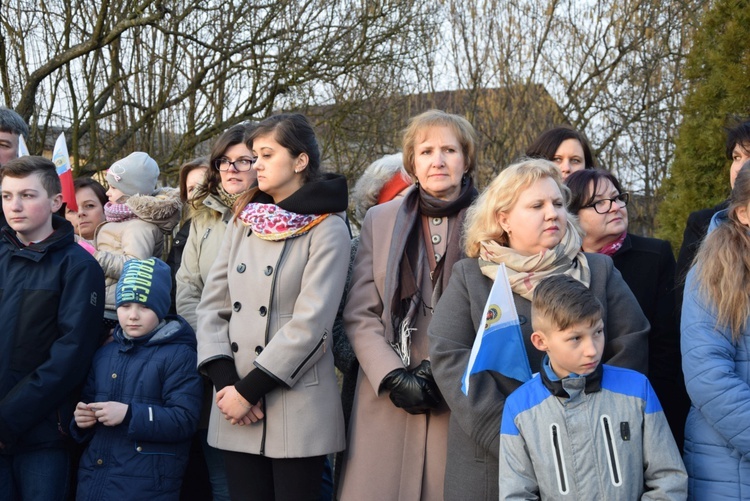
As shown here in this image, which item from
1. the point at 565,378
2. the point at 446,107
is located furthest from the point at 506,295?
the point at 446,107

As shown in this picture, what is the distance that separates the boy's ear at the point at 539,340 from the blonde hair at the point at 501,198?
1.72 feet

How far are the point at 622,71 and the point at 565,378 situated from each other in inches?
370

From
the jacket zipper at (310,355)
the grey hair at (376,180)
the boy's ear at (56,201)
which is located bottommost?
the jacket zipper at (310,355)

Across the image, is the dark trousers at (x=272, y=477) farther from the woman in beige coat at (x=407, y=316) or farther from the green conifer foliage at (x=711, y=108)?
the green conifer foliage at (x=711, y=108)

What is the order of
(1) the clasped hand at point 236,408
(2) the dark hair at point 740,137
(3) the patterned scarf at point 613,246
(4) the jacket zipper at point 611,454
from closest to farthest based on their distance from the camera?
(4) the jacket zipper at point 611,454 → (1) the clasped hand at point 236,408 → (3) the patterned scarf at point 613,246 → (2) the dark hair at point 740,137

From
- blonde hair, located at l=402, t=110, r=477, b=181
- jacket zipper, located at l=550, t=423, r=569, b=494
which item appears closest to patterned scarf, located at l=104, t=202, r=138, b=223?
blonde hair, located at l=402, t=110, r=477, b=181

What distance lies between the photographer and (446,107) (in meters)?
11.1

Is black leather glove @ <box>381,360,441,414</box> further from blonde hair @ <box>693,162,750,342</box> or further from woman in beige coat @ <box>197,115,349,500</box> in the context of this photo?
blonde hair @ <box>693,162,750,342</box>

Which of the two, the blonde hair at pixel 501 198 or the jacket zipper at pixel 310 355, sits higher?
the blonde hair at pixel 501 198

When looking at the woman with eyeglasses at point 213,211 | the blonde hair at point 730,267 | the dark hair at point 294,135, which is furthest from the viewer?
the woman with eyeglasses at point 213,211

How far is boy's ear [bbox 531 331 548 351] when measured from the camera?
2736mm

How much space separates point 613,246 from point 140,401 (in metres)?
2.24

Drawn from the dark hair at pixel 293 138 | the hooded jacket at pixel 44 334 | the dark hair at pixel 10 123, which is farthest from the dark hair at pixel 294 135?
the dark hair at pixel 10 123

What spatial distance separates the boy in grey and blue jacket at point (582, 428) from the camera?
8.51 feet
